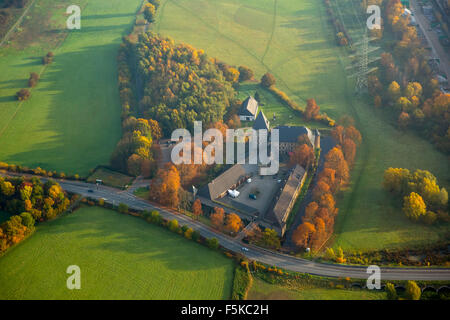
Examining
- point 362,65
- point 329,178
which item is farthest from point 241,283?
point 362,65

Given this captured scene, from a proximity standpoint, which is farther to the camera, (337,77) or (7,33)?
(7,33)

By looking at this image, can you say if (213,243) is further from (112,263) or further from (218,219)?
(112,263)

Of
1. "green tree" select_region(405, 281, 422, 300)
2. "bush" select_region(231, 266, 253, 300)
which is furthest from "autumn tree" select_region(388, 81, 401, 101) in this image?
"bush" select_region(231, 266, 253, 300)

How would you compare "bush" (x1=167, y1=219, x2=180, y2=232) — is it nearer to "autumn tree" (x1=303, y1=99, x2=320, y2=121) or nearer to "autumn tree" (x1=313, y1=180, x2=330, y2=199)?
"autumn tree" (x1=313, y1=180, x2=330, y2=199)

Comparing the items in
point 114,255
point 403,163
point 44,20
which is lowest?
point 114,255

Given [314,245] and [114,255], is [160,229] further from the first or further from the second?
[314,245]

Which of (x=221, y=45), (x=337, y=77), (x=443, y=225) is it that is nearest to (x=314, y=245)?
(x=443, y=225)
